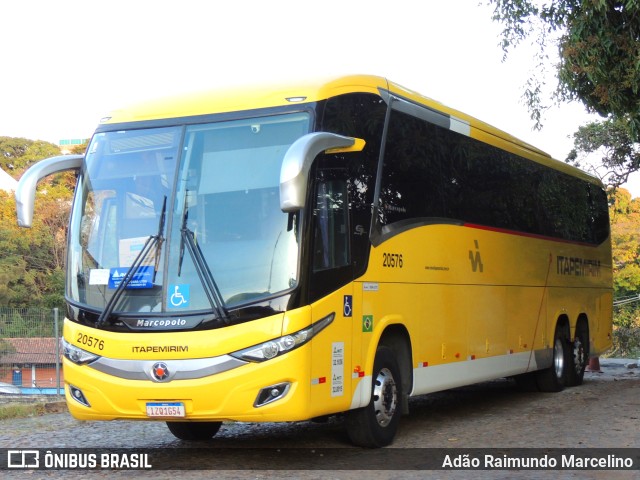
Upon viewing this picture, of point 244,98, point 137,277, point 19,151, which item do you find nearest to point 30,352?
point 137,277

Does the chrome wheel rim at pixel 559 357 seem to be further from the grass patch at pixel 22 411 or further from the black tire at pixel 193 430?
the grass patch at pixel 22 411

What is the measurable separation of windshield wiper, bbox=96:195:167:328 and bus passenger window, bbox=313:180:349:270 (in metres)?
1.40

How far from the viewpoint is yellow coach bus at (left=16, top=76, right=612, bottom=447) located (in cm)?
806

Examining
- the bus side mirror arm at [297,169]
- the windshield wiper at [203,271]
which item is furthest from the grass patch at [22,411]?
the bus side mirror arm at [297,169]

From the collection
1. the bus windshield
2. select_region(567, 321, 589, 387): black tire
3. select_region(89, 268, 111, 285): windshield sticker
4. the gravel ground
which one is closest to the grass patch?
the gravel ground

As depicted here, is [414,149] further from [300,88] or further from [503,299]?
[503,299]

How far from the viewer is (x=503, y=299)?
43.3ft

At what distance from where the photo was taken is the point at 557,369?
622 inches

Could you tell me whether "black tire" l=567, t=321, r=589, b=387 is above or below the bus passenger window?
below

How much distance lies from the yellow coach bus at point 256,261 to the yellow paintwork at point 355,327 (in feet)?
0.07

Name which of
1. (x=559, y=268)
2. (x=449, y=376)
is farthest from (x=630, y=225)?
(x=449, y=376)

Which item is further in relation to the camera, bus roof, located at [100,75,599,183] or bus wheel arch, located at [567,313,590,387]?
bus wheel arch, located at [567,313,590,387]

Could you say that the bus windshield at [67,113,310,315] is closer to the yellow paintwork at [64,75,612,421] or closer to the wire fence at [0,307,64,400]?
the yellow paintwork at [64,75,612,421]

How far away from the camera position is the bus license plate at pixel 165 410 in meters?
8.09
